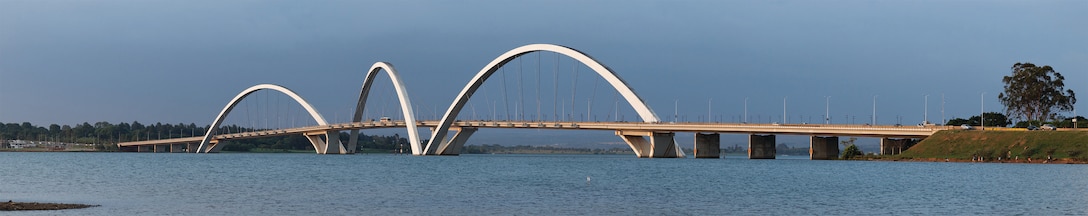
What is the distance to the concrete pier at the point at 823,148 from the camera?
12244cm

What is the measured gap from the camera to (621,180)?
65.5 meters

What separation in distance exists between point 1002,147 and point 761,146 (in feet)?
95.3

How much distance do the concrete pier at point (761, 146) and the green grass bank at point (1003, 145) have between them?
2075 cm

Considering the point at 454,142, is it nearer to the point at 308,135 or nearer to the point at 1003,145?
the point at 308,135

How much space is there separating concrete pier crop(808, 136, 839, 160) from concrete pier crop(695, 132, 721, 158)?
11.6 m

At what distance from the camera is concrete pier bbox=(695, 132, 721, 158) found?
5177 inches

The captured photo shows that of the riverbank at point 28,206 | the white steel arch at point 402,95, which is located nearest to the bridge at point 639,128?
the white steel arch at point 402,95

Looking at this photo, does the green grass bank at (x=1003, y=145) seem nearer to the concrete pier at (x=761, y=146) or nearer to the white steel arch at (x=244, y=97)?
the concrete pier at (x=761, y=146)

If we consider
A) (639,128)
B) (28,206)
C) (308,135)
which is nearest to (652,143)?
(639,128)

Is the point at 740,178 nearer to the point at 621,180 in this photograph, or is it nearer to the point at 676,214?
→ the point at 621,180

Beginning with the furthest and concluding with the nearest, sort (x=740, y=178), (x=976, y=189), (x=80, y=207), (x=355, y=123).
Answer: (x=355, y=123) < (x=740, y=178) < (x=976, y=189) < (x=80, y=207)

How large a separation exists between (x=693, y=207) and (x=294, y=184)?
2251 centimetres

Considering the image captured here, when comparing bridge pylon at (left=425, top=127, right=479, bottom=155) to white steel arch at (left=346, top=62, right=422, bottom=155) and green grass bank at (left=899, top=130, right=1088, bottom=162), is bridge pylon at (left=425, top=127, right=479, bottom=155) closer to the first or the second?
white steel arch at (left=346, top=62, right=422, bottom=155)

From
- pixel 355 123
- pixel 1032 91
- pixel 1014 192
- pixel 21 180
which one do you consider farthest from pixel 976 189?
pixel 355 123
